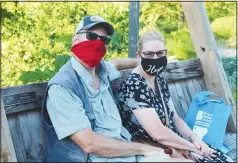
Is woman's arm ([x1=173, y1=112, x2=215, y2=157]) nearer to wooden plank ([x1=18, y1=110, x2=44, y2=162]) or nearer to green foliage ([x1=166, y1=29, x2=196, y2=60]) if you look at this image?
wooden plank ([x1=18, y1=110, x2=44, y2=162])

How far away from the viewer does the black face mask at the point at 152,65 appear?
3215mm

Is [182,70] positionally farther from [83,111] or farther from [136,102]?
[83,111]

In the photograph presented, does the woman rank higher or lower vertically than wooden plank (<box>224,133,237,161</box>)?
higher

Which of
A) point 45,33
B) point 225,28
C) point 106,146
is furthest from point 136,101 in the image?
point 225,28

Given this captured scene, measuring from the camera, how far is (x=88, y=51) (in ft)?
9.28

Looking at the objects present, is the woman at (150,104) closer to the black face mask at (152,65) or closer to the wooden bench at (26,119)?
the black face mask at (152,65)

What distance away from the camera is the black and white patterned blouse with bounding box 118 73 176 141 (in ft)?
10.2

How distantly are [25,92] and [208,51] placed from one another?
2.28 m

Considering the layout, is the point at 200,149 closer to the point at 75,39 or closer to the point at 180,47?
the point at 75,39

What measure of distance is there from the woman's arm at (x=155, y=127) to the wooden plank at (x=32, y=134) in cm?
68

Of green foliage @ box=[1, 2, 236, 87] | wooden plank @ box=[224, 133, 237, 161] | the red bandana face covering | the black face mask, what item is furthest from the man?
green foliage @ box=[1, 2, 236, 87]

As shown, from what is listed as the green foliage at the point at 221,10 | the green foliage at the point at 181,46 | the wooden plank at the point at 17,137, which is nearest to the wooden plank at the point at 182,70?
the wooden plank at the point at 17,137

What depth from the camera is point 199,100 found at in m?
3.97

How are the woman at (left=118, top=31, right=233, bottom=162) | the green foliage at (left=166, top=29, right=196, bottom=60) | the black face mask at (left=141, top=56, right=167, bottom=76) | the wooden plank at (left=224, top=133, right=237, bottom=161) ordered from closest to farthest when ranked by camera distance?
the woman at (left=118, top=31, right=233, bottom=162)
the black face mask at (left=141, top=56, right=167, bottom=76)
the wooden plank at (left=224, top=133, right=237, bottom=161)
the green foliage at (left=166, top=29, right=196, bottom=60)
